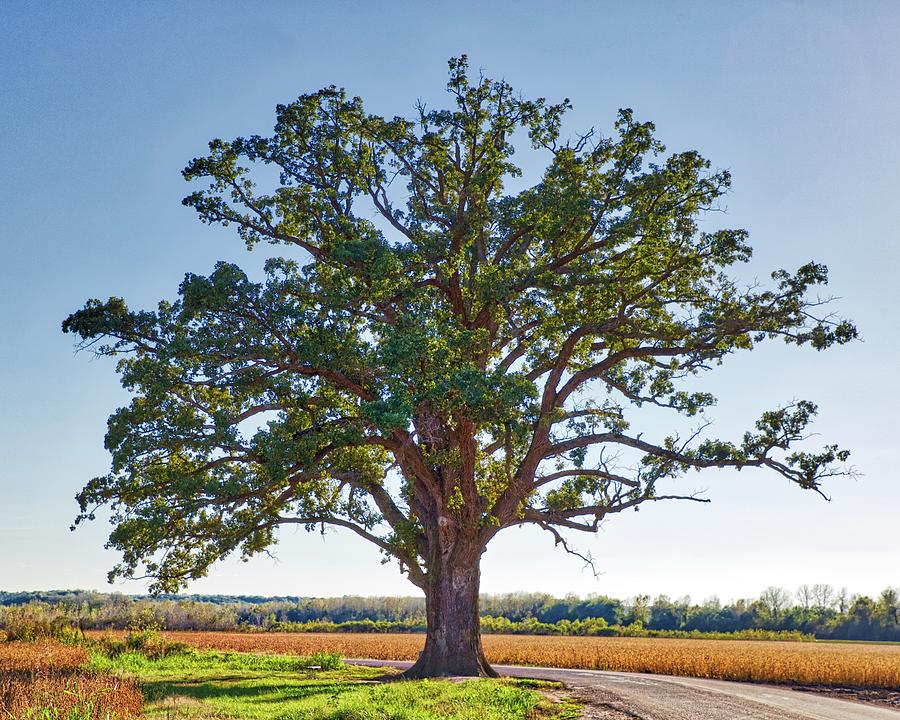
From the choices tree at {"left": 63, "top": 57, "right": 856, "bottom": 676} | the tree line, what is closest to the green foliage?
tree at {"left": 63, "top": 57, "right": 856, "bottom": 676}

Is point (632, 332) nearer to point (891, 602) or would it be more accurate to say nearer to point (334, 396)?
point (334, 396)

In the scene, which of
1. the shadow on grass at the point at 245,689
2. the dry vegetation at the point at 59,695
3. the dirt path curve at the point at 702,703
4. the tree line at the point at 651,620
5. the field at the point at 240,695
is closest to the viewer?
the dry vegetation at the point at 59,695

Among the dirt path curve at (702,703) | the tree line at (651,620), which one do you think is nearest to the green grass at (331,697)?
the dirt path curve at (702,703)

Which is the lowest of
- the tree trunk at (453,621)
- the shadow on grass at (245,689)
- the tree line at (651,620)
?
the tree line at (651,620)

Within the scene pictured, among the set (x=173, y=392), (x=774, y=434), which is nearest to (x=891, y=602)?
(x=774, y=434)

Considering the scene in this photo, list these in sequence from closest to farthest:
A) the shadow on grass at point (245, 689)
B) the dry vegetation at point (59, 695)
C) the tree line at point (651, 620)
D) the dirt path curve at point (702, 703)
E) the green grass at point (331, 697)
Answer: the dry vegetation at point (59, 695) → the green grass at point (331, 697) → the dirt path curve at point (702, 703) → the shadow on grass at point (245, 689) → the tree line at point (651, 620)

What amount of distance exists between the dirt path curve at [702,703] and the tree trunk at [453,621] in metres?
3.07

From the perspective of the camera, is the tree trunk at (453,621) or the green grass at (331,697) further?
the tree trunk at (453,621)

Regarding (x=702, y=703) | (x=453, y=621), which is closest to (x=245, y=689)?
(x=453, y=621)

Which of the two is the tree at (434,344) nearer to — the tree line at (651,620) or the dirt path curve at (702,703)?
the dirt path curve at (702,703)

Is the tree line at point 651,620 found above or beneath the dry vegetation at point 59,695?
beneath

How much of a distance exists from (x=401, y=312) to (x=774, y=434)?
11599 mm

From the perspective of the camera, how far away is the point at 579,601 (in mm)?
107500

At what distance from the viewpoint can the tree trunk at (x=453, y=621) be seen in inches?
886
